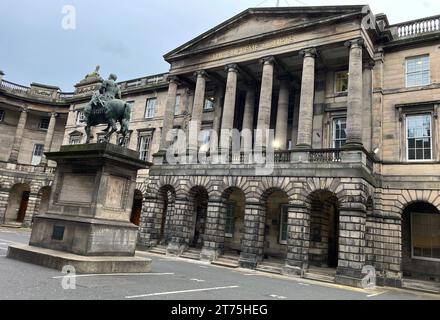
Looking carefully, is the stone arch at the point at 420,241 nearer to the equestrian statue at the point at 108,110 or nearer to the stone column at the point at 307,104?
the stone column at the point at 307,104

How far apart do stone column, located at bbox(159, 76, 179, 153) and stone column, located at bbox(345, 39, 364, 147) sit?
12.4m

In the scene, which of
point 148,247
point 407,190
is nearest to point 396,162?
point 407,190

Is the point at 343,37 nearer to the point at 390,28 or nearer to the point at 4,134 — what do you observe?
the point at 390,28

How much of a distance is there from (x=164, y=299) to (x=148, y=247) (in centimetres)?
1614

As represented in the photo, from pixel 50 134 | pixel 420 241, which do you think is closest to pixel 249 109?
pixel 420 241

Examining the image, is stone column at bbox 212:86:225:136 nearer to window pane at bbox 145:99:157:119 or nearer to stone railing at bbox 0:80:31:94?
window pane at bbox 145:99:157:119

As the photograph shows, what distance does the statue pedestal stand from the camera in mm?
9727

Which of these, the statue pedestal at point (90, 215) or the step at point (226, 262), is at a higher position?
the statue pedestal at point (90, 215)

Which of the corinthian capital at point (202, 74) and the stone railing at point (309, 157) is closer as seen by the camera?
the stone railing at point (309, 157)

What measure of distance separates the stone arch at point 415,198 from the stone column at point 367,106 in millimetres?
3083

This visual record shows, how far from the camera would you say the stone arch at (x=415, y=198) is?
1736 cm

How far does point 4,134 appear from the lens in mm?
37656

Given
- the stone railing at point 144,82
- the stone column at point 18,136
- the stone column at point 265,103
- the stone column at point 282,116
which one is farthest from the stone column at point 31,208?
the stone column at point 282,116

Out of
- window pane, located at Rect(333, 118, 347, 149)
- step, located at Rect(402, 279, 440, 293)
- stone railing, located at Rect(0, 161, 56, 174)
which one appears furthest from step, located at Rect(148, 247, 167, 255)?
stone railing, located at Rect(0, 161, 56, 174)
